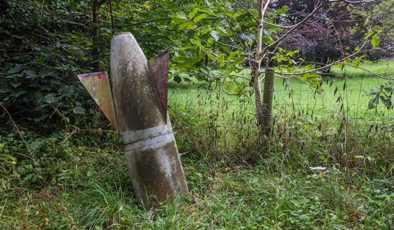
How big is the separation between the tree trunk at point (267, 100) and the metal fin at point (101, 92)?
169 centimetres

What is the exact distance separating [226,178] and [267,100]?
114 centimetres

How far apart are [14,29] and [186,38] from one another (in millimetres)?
2390

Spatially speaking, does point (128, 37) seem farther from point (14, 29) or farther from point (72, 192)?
point (14, 29)

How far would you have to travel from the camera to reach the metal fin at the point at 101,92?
2.80 metres

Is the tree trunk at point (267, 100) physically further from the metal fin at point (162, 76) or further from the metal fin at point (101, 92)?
the metal fin at point (101, 92)

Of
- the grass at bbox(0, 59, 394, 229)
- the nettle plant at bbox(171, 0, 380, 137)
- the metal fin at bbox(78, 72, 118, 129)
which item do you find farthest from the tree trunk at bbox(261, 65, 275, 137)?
the metal fin at bbox(78, 72, 118, 129)

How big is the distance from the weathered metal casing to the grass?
19 centimetres

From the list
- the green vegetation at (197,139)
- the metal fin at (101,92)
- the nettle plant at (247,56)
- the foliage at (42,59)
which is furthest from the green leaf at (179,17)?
the foliage at (42,59)

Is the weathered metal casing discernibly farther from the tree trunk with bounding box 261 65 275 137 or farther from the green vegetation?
the tree trunk with bounding box 261 65 275 137

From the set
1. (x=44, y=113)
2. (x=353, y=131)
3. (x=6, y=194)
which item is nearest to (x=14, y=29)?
(x=44, y=113)

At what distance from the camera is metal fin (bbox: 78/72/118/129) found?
280 cm

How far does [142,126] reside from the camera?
2752 millimetres

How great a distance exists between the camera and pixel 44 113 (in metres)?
4.22

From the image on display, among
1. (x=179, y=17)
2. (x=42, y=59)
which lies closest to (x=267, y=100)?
(x=179, y=17)
